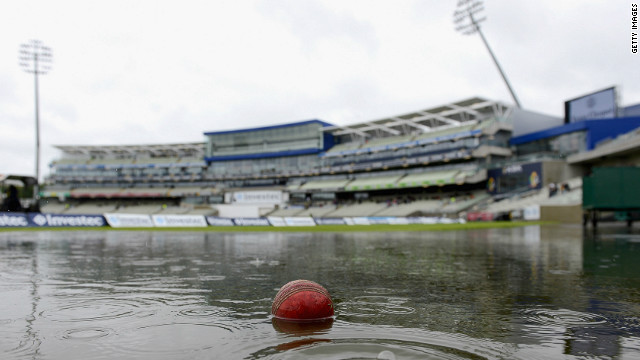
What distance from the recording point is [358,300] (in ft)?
21.7

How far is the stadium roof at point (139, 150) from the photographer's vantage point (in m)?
102

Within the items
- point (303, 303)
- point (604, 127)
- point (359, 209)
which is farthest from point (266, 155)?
point (303, 303)

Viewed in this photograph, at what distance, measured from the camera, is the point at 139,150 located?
4134 inches

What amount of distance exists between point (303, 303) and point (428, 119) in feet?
232

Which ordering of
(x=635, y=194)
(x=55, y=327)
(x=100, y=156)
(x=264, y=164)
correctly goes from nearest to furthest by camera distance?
(x=55, y=327) → (x=635, y=194) → (x=264, y=164) → (x=100, y=156)

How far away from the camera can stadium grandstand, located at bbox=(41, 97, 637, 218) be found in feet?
189

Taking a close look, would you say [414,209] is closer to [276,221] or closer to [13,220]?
[276,221]

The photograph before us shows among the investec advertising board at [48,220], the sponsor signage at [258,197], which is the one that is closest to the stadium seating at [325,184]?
the sponsor signage at [258,197]

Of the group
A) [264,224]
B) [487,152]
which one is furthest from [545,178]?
[264,224]

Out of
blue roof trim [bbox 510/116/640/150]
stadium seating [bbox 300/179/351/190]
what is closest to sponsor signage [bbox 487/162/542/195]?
blue roof trim [bbox 510/116/640/150]

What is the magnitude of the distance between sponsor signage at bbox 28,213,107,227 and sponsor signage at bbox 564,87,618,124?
61.7m

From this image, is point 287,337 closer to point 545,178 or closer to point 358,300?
point 358,300

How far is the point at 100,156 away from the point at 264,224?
278ft

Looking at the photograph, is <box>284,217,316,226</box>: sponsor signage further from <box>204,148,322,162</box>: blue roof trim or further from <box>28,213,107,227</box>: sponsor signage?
<box>204,148,322,162</box>: blue roof trim
